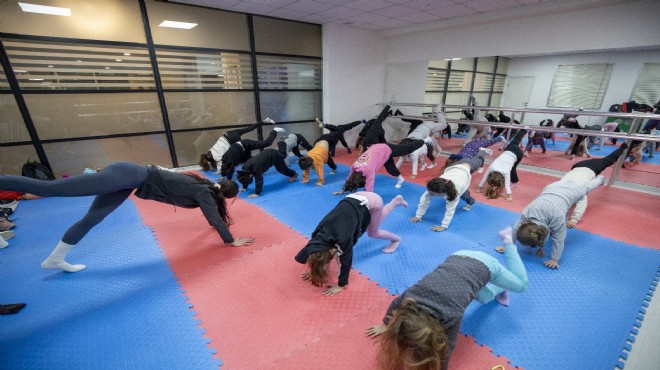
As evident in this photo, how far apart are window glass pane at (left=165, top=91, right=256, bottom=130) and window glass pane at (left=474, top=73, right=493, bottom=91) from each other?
1062 centimetres

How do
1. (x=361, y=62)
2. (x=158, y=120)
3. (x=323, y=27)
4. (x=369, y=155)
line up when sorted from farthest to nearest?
(x=361, y=62)
(x=323, y=27)
(x=158, y=120)
(x=369, y=155)

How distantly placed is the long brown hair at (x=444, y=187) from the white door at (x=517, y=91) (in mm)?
12222

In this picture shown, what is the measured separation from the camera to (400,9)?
586cm

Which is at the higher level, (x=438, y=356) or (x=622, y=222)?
(x=438, y=356)

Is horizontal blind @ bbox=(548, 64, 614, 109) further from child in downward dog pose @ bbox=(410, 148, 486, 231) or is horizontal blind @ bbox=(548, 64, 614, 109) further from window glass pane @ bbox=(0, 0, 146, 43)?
window glass pane @ bbox=(0, 0, 146, 43)

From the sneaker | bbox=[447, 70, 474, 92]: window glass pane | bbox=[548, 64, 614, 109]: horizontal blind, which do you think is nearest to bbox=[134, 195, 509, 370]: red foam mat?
the sneaker

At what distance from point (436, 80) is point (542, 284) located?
10.3 metres

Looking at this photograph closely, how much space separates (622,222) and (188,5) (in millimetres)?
8259

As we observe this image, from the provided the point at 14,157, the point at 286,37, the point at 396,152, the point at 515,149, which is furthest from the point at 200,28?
the point at 515,149

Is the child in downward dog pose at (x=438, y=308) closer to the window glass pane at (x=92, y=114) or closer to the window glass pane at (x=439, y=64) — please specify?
the window glass pane at (x=92, y=114)

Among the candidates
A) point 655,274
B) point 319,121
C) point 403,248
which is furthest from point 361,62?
point 655,274

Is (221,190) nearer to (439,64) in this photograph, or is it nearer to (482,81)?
(439,64)

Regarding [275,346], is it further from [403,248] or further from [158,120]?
[158,120]

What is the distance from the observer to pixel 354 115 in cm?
845
